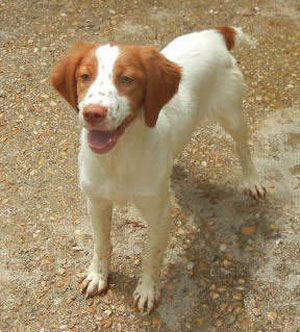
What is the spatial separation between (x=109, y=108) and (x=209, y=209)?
1772 millimetres

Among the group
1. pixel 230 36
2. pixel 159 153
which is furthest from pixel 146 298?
pixel 230 36

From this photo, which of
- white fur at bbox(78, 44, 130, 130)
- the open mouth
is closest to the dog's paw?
the open mouth

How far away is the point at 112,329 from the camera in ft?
10.0

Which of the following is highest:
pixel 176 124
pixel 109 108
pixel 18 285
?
pixel 109 108

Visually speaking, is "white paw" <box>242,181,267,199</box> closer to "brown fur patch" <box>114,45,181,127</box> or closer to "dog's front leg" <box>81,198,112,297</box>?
"dog's front leg" <box>81,198,112,297</box>

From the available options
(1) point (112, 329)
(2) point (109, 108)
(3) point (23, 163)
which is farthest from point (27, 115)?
(2) point (109, 108)

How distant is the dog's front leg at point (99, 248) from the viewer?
2873 mm

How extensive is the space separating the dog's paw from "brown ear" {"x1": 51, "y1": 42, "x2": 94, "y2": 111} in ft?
3.93

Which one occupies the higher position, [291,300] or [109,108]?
[109,108]

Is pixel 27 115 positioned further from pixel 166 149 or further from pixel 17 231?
pixel 166 149

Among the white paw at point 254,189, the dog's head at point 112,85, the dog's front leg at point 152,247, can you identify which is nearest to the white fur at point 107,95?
the dog's head at point 112,85

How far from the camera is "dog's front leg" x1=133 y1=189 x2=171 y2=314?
2736mm

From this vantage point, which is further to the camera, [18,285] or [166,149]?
[18,285]

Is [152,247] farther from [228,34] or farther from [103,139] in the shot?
[228,34]
